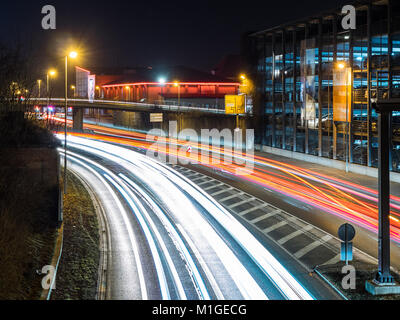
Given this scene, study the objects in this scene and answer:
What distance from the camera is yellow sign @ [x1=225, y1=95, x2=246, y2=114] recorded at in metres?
44.7

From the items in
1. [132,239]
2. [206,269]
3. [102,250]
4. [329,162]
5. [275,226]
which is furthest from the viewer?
[329,162]

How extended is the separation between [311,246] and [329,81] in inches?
955

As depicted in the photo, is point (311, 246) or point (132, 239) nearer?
point (311, 246)

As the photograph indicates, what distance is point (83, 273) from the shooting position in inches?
546

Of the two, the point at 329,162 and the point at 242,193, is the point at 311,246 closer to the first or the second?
the point at 242,193

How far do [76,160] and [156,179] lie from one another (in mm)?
11312

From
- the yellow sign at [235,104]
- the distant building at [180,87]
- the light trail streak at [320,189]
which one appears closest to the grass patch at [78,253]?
the light trail streak at [320,189]

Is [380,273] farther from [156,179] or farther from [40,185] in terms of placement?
[156,179]

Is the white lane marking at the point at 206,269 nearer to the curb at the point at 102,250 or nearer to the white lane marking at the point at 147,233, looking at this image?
the white lane marking at the point at 147,233

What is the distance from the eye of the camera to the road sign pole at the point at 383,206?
1212cm

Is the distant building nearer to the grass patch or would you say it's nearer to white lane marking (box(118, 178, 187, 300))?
white lane marking (box(118, 178, 187, 300))

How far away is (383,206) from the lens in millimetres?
12211

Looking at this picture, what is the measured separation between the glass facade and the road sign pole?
49.8 ft

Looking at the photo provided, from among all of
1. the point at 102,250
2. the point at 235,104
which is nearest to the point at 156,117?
the point at 235,104
